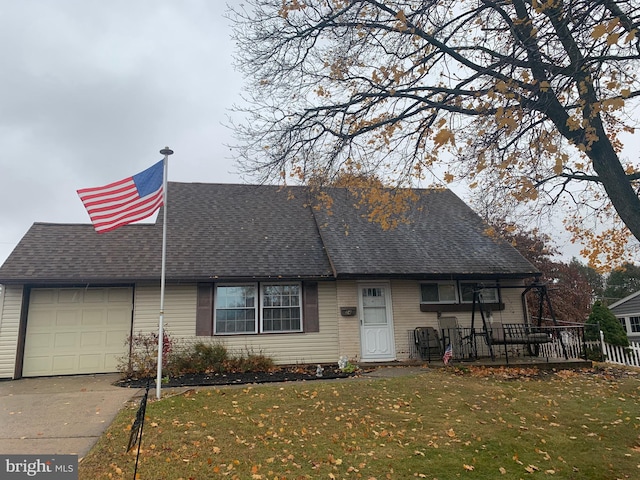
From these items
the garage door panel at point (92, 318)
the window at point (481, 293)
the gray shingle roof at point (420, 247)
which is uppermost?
the gray shingle roof at point (420, 247)

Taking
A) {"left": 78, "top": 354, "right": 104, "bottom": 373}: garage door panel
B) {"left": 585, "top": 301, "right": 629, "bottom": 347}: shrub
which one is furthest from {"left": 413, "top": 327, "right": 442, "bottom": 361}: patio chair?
{"left": 78, "top": 354, "right": 104, "bottom": 373}: garage door panel

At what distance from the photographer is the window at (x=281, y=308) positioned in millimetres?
12047

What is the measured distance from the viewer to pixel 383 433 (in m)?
5.78

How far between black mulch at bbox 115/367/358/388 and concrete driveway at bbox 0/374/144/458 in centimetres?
65

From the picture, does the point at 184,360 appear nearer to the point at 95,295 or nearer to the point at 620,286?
the point at 95,295

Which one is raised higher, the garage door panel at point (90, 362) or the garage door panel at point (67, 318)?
the garage door panel at point (67, 318)

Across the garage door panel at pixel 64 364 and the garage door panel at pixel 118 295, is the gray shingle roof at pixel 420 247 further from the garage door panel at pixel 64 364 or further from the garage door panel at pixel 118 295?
the garage door panel at pixel 64 364

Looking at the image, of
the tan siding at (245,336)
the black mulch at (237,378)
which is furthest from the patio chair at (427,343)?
the black mulch at (237,378)

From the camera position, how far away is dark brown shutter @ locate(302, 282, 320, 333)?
1211 cm

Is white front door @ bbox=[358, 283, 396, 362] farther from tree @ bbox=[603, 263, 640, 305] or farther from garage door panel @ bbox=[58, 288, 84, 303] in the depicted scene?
tree @ bbox=[603, 263, 640, 305]

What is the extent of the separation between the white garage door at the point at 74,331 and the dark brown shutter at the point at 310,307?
5.01 metres

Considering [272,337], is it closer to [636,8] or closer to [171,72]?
[171,72]

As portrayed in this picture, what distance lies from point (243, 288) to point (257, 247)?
59.2 inches

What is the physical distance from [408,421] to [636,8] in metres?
6.16
